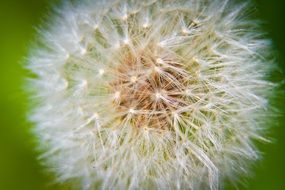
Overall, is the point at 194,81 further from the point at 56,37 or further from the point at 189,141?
the point at 56,37

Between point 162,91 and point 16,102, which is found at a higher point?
point 16,102

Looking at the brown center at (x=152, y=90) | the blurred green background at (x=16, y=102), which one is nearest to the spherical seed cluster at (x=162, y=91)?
the brown center at (x=152, y=90)

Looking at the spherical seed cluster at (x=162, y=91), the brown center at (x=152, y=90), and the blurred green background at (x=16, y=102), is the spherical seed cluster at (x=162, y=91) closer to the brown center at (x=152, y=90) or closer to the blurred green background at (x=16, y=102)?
the brown center at (x=152, y=90)

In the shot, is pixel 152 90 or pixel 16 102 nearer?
pixel 152 90

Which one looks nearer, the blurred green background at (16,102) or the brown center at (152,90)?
the brown center at (152,90)

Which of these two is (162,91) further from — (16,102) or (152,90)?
(16,102)

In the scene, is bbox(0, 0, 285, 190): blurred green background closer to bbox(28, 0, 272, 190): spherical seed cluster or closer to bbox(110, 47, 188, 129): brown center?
bbox(28, 0, 272, 190): spherical seed cluster

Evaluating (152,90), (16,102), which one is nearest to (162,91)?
(152,90)

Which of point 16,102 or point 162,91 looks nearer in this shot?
point 162,91

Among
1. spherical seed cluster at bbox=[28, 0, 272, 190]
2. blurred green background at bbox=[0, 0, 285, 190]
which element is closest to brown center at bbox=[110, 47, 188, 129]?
spherical seed cluster at bbox=[28, 0, 272, 190]
